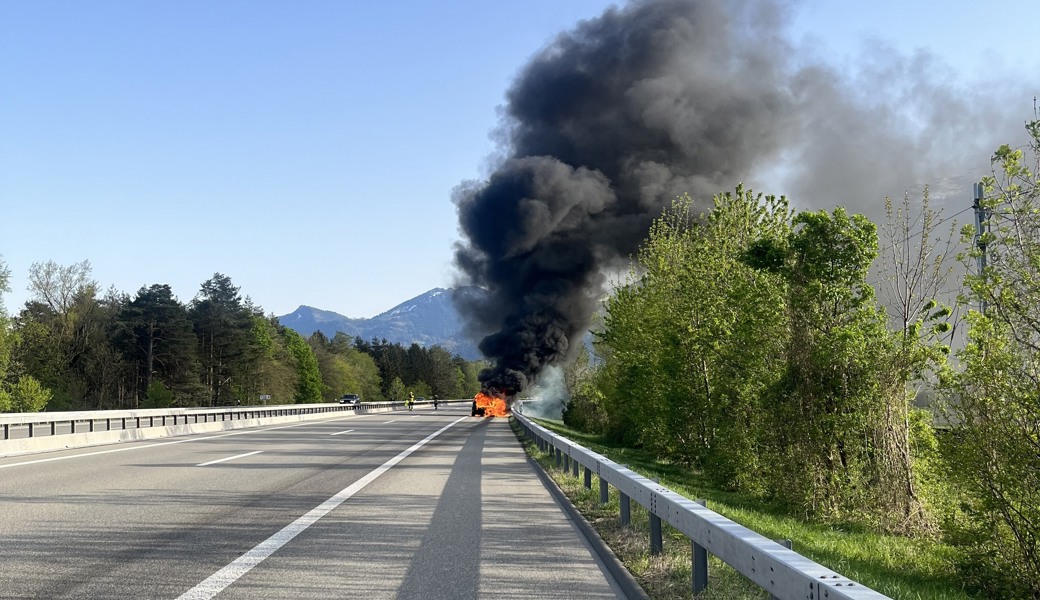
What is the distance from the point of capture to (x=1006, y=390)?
6625 millimetres

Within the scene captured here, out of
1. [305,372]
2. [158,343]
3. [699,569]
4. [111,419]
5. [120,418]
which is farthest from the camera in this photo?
[305,372]

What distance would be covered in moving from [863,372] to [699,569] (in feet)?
24.4

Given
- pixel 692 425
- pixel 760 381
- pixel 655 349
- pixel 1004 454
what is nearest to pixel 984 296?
pixel 1004 454

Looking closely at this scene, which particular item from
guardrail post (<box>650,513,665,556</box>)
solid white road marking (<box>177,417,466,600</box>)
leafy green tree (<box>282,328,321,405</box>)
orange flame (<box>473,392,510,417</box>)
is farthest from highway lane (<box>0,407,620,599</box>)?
leafy green tree (<box>282,328,321,405</box>)

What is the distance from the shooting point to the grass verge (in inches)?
236

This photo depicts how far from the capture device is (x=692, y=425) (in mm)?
21766

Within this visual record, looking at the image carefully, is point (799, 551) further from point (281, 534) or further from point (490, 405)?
point (490, 405)

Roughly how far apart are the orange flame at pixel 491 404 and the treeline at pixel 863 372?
31948 millimetres

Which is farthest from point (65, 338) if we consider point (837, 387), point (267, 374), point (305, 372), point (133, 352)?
point (837, 387)

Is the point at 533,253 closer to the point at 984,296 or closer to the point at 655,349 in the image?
the point at 655,349

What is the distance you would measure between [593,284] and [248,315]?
55708mm

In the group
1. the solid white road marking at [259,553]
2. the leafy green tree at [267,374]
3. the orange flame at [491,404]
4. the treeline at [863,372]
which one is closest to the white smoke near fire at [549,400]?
the orange flame at [491,404]

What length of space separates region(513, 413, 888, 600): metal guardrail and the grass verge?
9.7 inches

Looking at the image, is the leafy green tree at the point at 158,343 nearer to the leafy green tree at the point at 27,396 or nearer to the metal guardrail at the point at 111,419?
the leafy green tree at the point at 27,396
